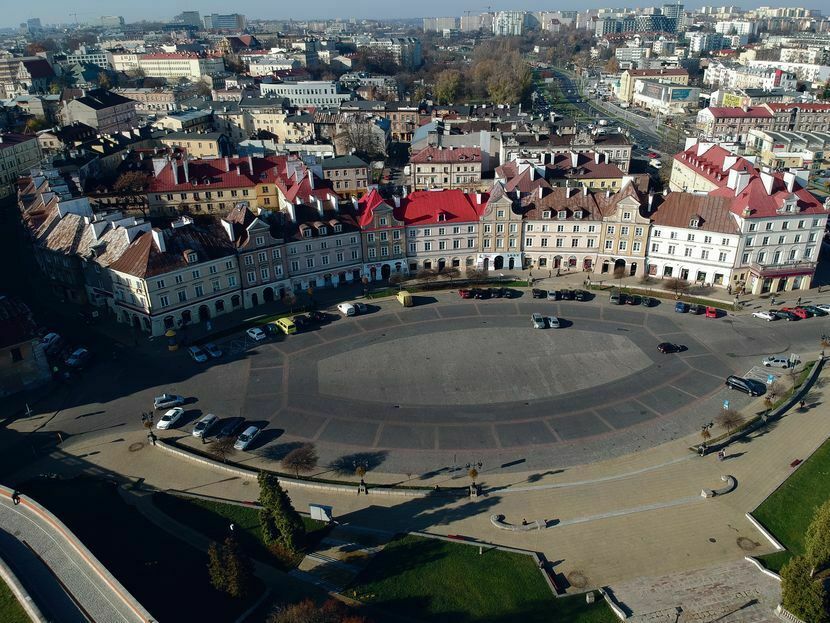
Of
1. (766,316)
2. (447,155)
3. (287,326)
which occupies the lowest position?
(287,326)

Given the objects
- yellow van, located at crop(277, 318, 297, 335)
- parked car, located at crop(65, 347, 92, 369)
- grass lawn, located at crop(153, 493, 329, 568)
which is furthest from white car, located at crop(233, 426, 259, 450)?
parked car, located at crop(65, 347, 92, 369)

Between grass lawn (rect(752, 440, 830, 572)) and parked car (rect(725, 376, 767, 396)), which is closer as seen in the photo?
grass lawn (rect(752, 440, 830, 572))

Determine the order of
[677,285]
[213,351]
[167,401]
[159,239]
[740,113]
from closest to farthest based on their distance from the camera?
[167,401]
[213,351]
[159,239]
[677,285]
[740,113]

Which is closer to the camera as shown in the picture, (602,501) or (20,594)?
(20,594)

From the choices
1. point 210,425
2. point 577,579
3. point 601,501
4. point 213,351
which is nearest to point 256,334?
point 213,351

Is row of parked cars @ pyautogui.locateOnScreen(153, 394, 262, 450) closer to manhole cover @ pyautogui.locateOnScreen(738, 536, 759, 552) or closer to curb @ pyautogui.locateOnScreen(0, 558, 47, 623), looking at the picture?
curb @ pyautogui.locateOnScreen(0, 558, 47, 623)

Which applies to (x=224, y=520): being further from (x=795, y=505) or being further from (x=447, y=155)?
(x=447, y=155)
